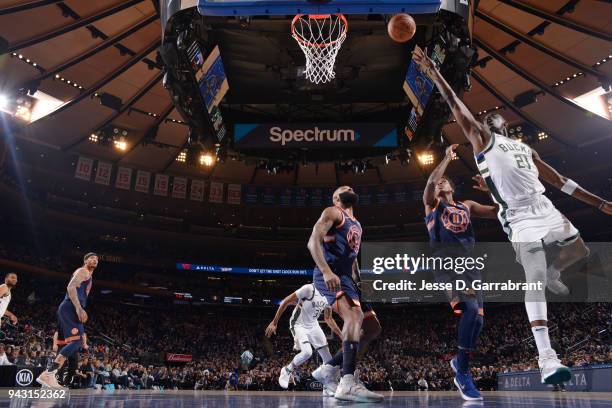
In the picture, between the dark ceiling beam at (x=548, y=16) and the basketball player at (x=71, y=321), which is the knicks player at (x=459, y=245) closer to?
the basketball player at (x=71, y=321)

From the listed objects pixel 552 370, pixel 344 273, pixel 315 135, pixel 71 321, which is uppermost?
pixel 315 135

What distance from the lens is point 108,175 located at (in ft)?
90.4

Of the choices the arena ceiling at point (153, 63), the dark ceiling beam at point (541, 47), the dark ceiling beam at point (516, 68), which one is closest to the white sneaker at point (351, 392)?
the arena ceiling at point (153, 63)

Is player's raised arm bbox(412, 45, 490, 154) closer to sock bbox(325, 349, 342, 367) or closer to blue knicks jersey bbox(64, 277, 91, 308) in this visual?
sock bbox(325, 349, 342, 367)

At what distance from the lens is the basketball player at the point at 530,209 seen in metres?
4.13

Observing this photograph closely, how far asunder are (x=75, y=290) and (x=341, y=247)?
467 centimetres

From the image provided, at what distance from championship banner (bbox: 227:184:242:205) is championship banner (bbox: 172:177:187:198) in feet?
8.41

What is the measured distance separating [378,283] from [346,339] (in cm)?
2468

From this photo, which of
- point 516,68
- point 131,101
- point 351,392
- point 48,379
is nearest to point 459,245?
point 351,392

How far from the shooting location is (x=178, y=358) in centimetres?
3066

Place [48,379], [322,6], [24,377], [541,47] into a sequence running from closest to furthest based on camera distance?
1. [322,6]
2. [48,379]
3. [24,377]
4. [541,47]

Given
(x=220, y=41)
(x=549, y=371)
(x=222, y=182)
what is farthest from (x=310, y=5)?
(x=222, y=182)

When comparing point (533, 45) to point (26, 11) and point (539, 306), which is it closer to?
point (539, 306)

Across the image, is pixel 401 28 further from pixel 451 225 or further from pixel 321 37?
pixel 451 225
